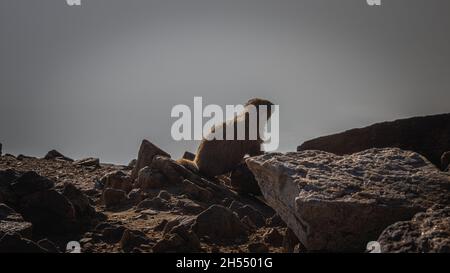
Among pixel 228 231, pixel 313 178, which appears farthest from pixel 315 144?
pixel 313 178

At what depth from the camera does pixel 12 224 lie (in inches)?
277

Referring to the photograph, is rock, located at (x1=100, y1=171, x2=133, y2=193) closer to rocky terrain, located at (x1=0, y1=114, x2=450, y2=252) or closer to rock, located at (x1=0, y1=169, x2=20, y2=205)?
rocky terrain, located at (x1=0, y1=114, x2=450, y2=252)

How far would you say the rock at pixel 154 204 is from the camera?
10141 mm

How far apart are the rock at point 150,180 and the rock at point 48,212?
4186mm

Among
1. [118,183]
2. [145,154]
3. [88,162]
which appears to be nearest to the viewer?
[118,183]

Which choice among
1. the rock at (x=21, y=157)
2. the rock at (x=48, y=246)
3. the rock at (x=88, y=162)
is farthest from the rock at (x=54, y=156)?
the rock at (x=48, y=246)

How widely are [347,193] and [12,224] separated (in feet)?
17.3

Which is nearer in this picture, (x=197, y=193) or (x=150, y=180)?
(x=197, y=193)

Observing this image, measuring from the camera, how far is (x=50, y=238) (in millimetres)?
7605

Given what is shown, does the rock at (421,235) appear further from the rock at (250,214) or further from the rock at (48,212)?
the rock at (48,212)

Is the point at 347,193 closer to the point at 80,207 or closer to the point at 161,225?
the point at 161,225

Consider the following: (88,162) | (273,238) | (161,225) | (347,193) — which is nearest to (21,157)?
(88,162)

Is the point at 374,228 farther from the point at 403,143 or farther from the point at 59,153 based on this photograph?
the point at 59,153
